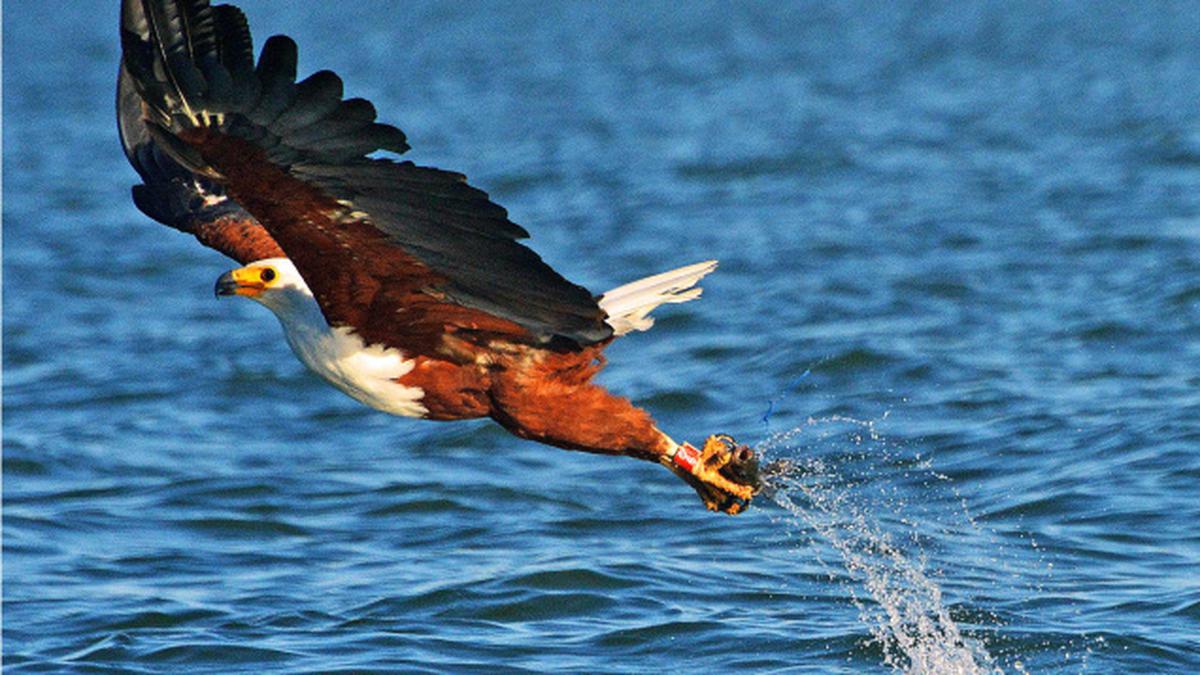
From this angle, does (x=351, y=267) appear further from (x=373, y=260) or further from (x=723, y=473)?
(x=723, y=473)

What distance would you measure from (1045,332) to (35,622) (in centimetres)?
471

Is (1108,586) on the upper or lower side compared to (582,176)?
lower

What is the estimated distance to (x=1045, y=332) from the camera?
8867 millimetres

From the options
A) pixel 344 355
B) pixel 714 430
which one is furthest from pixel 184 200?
pixel 714 430

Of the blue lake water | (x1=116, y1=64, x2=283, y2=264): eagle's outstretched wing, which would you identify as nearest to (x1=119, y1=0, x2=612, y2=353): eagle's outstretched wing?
(x1=116, y1=64, x2=283, y2=264): eagle's outstretched wing

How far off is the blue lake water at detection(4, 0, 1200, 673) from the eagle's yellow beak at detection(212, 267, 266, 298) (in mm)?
1262

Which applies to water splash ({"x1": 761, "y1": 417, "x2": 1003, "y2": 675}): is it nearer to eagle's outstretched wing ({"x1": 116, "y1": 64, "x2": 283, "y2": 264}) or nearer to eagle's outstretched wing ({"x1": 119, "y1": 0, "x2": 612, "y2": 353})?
eagle's outstretched wing ({"x1": 119, "y1": 0, "x2": 612, "y2": 353})

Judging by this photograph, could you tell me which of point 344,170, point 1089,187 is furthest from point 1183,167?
point 344,170

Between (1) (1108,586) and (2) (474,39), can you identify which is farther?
(2) (474,39)

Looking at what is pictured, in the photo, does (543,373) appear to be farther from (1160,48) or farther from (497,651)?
(1160,48)

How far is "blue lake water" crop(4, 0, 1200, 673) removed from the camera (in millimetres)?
5676

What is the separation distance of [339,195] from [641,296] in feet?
3.16

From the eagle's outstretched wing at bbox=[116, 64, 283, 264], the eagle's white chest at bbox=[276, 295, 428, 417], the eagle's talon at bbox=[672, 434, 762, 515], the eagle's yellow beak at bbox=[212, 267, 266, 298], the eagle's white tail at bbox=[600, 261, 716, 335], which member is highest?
the eagle's outstretched wing at bbox=[116, 64, 283, 264]

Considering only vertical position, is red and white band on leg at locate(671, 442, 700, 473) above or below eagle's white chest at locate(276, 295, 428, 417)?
below
